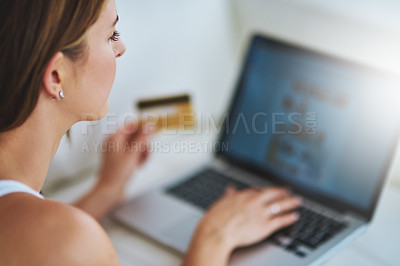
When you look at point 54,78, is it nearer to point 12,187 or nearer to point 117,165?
point 12,187

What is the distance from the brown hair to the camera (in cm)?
40

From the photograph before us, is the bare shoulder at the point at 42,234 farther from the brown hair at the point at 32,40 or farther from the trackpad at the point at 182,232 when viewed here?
the trackpad at the point at 182,232

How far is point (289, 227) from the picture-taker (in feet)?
2.56

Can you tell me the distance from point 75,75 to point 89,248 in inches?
7.1

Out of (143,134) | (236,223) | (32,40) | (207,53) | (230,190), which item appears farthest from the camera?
(207,53)

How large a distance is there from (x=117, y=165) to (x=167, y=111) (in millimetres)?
195

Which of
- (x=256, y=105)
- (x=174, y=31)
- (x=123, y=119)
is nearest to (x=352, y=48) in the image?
(x=256, y=105)

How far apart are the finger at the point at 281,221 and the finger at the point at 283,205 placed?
0.05ft

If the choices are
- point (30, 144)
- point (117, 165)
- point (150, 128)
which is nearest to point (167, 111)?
point (150, 128)

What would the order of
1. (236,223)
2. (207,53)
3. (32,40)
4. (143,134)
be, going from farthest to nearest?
(207,53) → (143,134) → (236,223) → (32,40)

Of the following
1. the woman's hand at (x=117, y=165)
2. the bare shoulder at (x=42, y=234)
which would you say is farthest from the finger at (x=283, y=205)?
the bare shoulder at (x=42, y=234)

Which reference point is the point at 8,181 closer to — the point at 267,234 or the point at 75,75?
the point at 75,75

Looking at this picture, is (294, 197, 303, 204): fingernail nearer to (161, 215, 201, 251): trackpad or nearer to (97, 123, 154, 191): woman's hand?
(161, 215, 201, 251): trackpad

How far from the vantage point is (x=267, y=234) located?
2.42 feet
